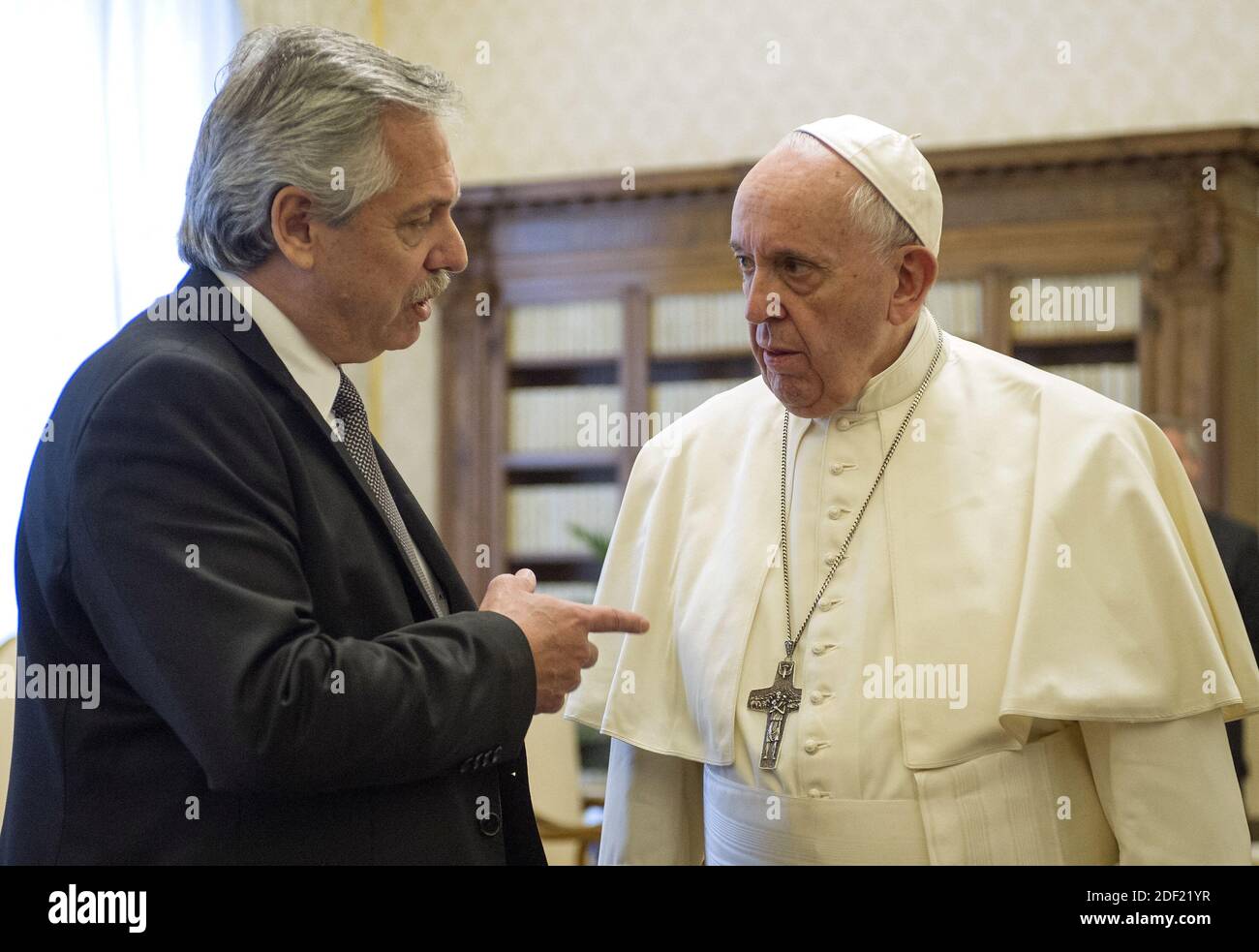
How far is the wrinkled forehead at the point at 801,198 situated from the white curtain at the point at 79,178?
6.95ft

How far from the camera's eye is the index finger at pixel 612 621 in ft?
5.32

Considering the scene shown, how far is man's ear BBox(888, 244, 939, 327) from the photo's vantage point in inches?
77.5

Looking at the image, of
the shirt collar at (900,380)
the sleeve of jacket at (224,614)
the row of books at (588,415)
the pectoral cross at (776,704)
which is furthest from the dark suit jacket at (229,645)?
the row of books at (588,415)

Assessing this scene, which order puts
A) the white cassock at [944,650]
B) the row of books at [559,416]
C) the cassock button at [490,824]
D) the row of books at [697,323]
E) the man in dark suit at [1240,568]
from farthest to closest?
the row of books at [559,416]
the row of books at [697,323]
the man in dark suit at [1240,568]
the white cassock at [944,650]
the cassock button at [490,824]

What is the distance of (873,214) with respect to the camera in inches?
76.0

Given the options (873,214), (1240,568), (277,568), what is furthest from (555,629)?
(1240,568)

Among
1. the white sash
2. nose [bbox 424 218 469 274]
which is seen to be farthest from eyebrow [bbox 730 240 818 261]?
the white sash

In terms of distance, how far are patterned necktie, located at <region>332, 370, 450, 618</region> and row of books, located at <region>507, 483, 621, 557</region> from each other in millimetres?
4485

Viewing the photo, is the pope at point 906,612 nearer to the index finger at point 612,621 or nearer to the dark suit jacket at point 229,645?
the index finger at point 612,621

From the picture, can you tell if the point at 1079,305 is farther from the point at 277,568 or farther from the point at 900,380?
the point at 277,568

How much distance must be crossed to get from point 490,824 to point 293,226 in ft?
2.72
